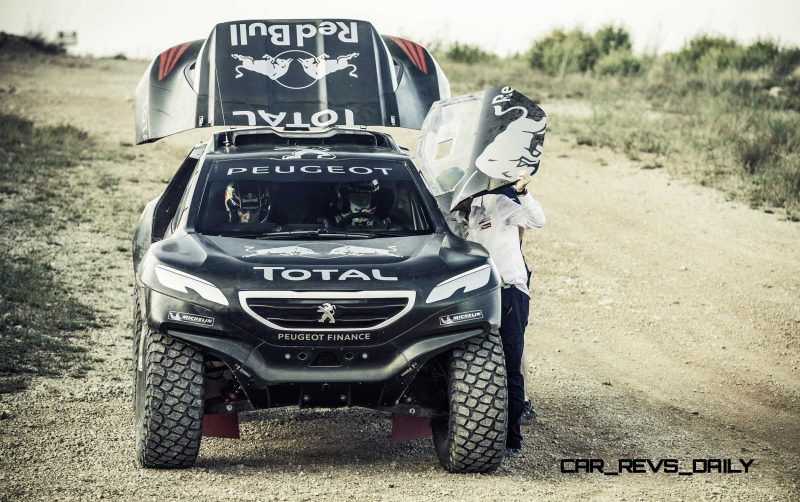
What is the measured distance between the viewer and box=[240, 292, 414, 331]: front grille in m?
6.18

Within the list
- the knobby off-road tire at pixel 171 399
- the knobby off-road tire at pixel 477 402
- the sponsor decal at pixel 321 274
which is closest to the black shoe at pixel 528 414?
the knobby off-road tire at pixel 477 402

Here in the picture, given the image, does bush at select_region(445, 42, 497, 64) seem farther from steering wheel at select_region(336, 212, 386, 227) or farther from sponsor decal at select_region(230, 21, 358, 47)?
steering wheel at select_region(336, 212, 386, 227)

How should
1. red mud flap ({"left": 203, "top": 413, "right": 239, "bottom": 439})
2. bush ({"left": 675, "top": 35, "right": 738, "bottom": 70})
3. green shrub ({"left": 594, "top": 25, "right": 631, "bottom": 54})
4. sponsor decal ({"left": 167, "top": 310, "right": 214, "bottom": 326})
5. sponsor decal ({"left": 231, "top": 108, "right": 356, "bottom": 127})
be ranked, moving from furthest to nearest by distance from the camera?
green shrub ({"left": 594, "top": 25, "right": 631, "bottom": 54}), bush ({"left": 675, "top": 35, "right": 738, "bottom": 70}), sponsor decal ({"left": 231, "top": 108, "right": 356, "bottom": 127}), red mud flap ({"left": 203, "top": 413, "right": 239, "bottom": 439}), sponsor decal ({"left": 167, "top": 310, "right": 214, "bottom": 326})

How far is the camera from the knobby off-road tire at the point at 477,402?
6.43 meters

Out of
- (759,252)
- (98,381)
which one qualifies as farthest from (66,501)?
(759,252)

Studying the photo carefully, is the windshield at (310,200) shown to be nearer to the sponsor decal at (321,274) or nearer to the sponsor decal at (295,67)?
the sponsor decal at (321,274)

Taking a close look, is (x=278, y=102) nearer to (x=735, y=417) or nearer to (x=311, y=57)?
(x=311, y=57)

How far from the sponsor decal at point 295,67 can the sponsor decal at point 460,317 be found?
326cm

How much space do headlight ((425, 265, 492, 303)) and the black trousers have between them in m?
0.57

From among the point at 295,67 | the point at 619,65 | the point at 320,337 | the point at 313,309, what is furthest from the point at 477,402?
the point at 619,65

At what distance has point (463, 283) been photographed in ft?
21.2

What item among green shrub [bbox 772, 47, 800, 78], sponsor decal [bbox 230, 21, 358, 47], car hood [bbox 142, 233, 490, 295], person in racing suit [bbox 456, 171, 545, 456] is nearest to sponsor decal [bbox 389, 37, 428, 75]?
sponsor decal [bbox 230, 21, 358, 47]

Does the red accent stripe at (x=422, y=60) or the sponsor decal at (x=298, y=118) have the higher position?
the red accent stripe at (x=422, y=60)

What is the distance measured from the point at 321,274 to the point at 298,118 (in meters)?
2.84
